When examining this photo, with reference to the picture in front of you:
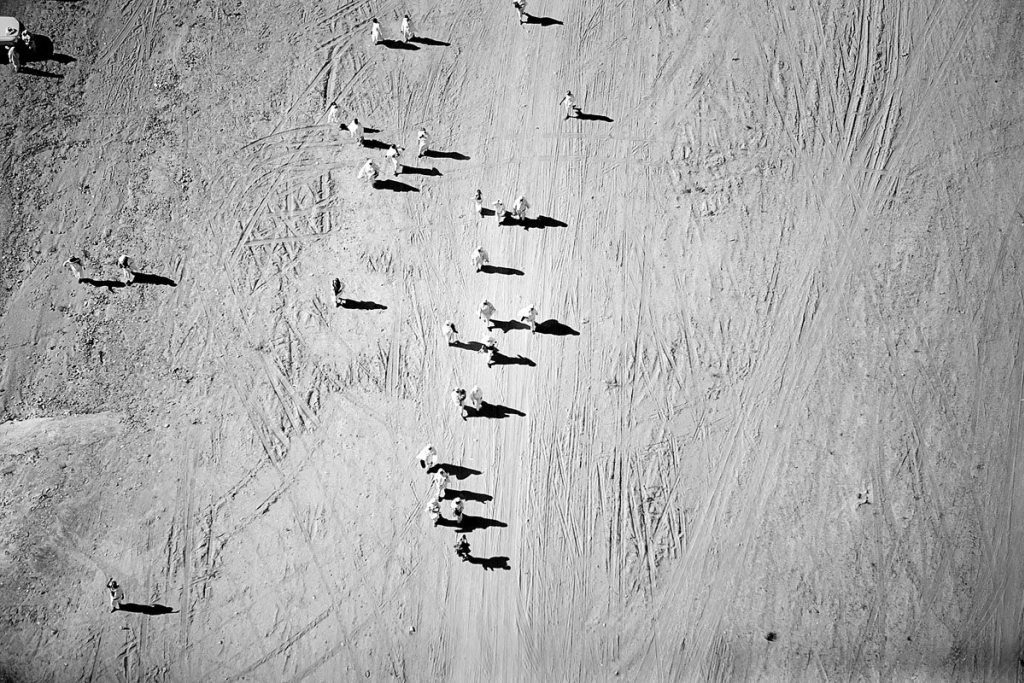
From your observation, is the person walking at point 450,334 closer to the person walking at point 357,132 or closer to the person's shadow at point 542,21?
the person walking at point 357,132

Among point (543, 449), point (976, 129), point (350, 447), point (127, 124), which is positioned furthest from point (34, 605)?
point (976, 129)

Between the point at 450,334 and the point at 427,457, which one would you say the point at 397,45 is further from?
the point at 427,457

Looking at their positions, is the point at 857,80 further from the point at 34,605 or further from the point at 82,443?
the point at 34,605

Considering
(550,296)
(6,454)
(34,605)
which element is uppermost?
(550,296)

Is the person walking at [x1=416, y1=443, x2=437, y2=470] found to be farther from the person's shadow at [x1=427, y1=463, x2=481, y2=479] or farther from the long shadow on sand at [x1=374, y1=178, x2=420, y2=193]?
the long shadow on sand at [x1=374, y1=178, x2=420, y2=193]

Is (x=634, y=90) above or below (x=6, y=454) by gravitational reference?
above

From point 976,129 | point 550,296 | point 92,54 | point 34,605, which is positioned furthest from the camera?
point 92,54

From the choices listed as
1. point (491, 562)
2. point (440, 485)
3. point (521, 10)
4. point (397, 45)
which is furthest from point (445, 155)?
point (491, 562)

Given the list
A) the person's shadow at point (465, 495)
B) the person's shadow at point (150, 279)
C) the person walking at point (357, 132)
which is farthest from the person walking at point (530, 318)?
the person's shadow at point (150, 279)

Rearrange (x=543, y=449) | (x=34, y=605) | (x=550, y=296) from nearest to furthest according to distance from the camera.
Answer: (x=34, y=605) < (x=543, y=449) < (x=550, y=296)
